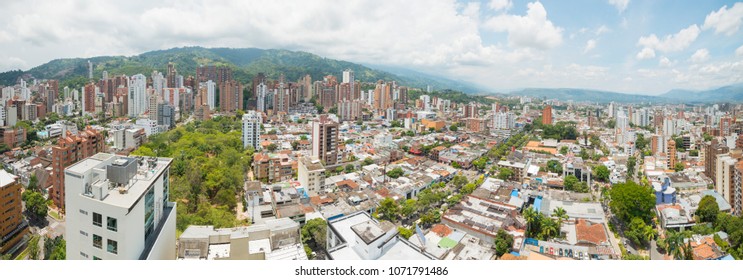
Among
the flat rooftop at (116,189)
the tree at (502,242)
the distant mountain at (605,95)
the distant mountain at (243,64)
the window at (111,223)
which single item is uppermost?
the distant mountain at (243,64)

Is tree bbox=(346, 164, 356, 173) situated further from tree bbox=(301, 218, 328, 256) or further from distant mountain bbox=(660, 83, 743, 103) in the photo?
distant mountain bbox=(660, 83, 743, 103)

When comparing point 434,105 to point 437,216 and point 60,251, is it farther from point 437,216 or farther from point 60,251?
point 60,251

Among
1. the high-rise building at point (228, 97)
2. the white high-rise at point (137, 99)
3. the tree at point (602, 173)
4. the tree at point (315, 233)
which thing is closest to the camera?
the tree at point (315, 233)

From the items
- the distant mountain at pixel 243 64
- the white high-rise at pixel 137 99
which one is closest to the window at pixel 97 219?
the distant mountain at pixel 243 64

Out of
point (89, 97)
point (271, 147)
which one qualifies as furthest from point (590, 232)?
point (89, 97)

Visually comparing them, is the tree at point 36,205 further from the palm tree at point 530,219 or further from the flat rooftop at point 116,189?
the palm tree at point 530,219
